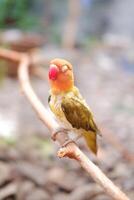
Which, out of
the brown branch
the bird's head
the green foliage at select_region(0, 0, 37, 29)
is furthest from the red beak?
the green foliage at select_region(0, 0, 37, 29)

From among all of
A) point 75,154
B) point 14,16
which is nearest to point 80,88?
point 14,16

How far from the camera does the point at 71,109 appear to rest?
1037mm

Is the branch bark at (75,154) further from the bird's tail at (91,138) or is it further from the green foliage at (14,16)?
the green foliage at (14,16)

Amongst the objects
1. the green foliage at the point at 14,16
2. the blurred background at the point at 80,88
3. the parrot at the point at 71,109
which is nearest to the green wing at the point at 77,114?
the parrot at the point at 71,109

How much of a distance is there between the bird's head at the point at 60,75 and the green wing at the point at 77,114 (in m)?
0.05

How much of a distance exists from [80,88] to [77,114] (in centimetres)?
236

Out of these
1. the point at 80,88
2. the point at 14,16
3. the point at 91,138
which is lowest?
the point at 91,138

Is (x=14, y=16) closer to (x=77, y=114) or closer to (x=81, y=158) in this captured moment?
(x=77, y=114)

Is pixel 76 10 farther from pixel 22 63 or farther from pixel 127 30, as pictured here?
pixel 22 63

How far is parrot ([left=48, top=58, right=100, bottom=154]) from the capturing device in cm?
99

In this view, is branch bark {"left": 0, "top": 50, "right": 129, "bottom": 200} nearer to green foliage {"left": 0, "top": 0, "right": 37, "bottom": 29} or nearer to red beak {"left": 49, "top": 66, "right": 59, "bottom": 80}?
red beak {"left": 49, "top": 66, "right": 59, "bottom": 80}

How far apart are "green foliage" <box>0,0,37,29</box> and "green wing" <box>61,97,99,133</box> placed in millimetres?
4390

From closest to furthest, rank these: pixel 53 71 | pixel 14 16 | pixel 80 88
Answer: pixel 53 71 < pixel 80 88 < pixel 14 16

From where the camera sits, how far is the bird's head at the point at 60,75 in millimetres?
939
